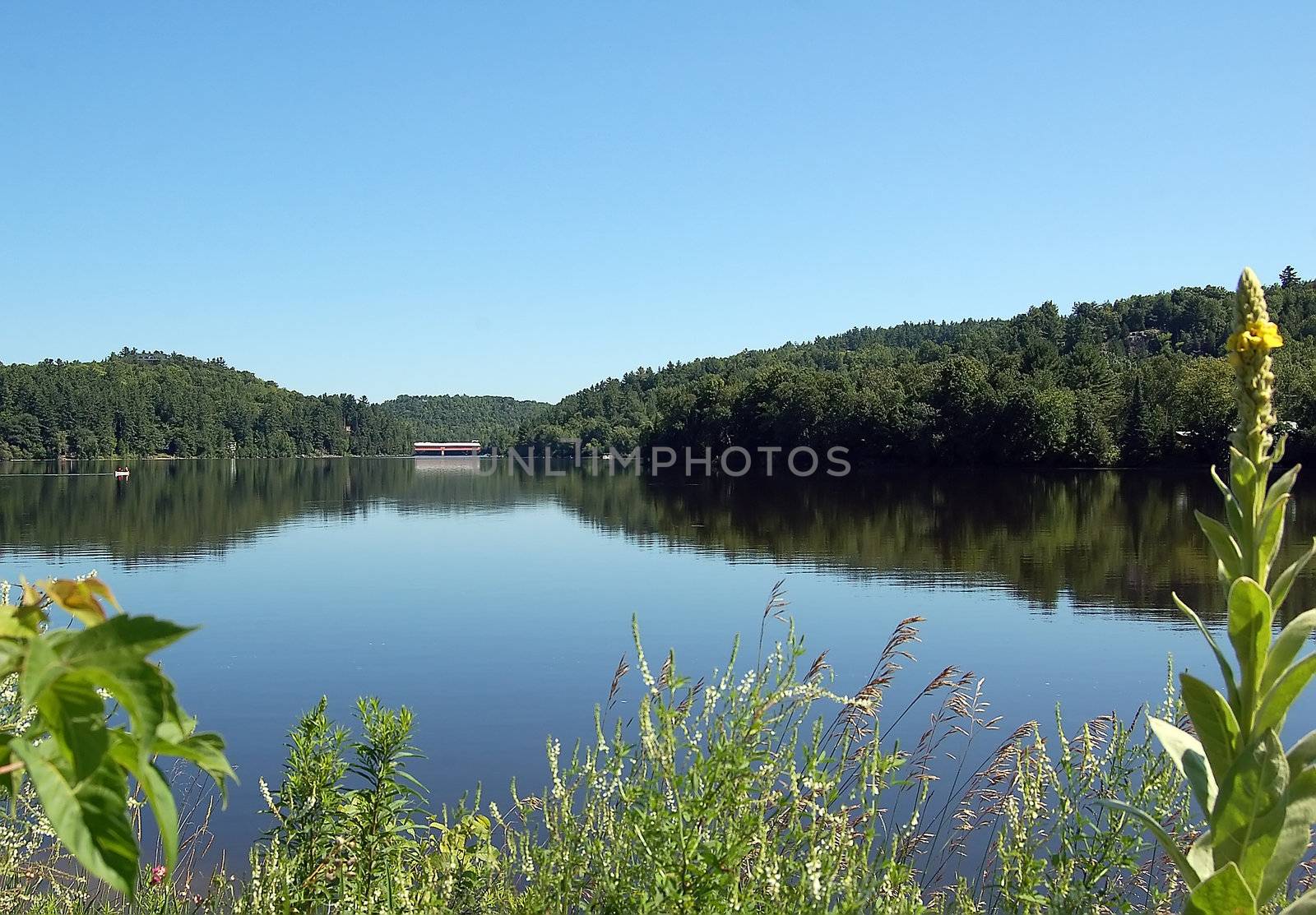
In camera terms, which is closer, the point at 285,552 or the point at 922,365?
the point at 285,552

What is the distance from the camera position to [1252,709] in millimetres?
2473

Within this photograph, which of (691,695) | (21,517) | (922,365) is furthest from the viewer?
(922,365)

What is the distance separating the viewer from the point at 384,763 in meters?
5.14

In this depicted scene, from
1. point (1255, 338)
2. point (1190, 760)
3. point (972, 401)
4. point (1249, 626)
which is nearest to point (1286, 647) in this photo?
point (1249, 626)

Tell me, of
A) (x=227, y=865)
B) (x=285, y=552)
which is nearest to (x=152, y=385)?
(x=285, y=552)

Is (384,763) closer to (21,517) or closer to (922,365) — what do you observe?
(21,517)

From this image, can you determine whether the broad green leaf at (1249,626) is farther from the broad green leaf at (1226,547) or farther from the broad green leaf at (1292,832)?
the broad green leaf at (1292,832)

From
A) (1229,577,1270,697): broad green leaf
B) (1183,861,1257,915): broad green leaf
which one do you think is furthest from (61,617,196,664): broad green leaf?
(1183,861,1257,915): broad green leaf

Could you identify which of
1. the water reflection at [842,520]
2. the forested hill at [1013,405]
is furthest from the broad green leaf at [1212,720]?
the forested hill at [1013,405]

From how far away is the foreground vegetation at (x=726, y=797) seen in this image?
3.98ft

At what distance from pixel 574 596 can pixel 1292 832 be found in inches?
965

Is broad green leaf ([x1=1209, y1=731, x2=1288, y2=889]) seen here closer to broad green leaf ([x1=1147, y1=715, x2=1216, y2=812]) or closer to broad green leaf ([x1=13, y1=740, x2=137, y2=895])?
broad green leaf ([x1=1147, y1=715, x2=1216, y2=812])

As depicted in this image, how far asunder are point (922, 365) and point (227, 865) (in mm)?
103354

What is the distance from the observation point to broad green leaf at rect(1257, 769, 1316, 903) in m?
2.42
